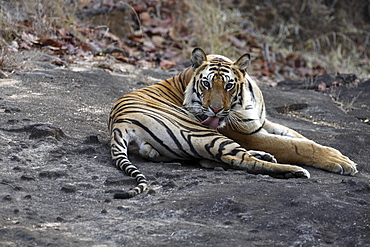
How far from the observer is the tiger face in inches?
156

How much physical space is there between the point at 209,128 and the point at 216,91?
289mm

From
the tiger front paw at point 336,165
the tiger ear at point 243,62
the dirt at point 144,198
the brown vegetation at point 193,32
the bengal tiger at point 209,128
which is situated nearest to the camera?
the dirt at point 144,198

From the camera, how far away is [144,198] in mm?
3092

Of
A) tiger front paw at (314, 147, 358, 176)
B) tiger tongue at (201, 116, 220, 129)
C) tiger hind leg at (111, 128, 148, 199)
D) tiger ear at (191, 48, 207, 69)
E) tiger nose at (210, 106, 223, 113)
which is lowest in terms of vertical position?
tiger front paw at (314, 147, 358, 176)

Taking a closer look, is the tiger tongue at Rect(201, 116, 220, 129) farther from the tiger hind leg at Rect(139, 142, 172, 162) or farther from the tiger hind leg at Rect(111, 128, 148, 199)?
the tiger hind leg at Rect(111, 128, 148, 199)

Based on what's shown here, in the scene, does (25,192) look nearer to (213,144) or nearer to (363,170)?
(213,144)

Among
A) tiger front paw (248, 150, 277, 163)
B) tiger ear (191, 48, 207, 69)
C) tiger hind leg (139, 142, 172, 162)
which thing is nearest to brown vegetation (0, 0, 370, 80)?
tiger ear (191, 48, 207, 69)

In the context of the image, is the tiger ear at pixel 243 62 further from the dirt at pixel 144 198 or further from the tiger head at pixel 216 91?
the dirt at pixel 144 198

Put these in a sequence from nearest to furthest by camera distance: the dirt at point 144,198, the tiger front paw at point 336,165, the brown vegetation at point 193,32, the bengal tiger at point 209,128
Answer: the dirt at point 144,198 → the bengal tiger at point 209,128 → the tiger front paw at point 336,165 → the brown vegetation at point 193,32

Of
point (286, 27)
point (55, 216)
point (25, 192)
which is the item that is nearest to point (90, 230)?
point (55, 216)

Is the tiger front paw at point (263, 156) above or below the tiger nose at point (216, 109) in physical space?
below

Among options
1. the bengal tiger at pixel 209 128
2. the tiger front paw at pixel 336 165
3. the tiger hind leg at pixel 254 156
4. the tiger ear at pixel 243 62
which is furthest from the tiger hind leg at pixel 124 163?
the tiger front paw at pixel 336 165

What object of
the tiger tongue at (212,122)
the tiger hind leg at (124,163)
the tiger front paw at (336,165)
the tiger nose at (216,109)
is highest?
the tiger nose at (216,109)

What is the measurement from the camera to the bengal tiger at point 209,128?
12.3 ft
